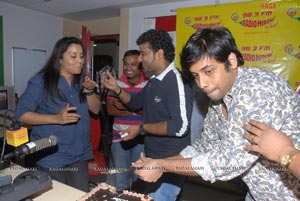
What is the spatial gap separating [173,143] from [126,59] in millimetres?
1134

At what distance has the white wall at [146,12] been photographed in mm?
3465

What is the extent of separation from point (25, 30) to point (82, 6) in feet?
3.90

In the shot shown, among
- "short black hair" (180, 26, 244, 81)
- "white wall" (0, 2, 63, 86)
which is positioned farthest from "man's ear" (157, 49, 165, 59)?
"white wall" (0, 2, 63, 86)

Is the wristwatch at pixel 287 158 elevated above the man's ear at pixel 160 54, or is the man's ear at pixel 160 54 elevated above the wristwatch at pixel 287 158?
the man's ear at pixel 160 54

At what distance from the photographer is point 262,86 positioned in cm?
93

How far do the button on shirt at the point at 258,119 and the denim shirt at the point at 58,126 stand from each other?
0.92 metres

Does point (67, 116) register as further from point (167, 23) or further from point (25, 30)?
point (25, 30)

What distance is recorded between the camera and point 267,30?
9.32ft

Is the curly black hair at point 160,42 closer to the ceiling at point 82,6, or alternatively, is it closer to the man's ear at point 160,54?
the man's ear at point 160,54

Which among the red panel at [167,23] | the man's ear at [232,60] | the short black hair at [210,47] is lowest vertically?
the man's ear at [232,60]

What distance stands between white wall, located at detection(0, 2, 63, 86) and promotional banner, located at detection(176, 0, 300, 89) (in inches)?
120

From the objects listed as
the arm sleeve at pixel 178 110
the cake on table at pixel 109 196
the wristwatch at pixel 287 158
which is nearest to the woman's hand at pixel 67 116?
the cake on table at pixel 109 196

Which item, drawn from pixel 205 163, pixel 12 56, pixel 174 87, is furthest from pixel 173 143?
pixel 12 56

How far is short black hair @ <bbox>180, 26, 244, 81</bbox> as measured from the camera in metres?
1.02
